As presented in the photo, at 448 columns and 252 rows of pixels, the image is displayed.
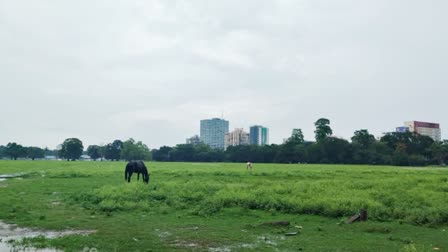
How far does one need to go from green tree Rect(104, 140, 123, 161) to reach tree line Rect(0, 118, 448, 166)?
52.7 ft

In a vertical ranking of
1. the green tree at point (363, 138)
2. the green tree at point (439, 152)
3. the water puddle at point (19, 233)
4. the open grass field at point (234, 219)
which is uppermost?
the green tree at point (363, 138)

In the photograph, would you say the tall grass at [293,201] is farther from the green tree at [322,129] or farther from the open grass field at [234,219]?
the green tree at [322,129]

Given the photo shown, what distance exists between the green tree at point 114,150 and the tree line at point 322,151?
52.7 feet

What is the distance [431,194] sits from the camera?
22.9 m

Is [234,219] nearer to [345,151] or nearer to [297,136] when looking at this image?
[345,151]

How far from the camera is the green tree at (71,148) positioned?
17738cm

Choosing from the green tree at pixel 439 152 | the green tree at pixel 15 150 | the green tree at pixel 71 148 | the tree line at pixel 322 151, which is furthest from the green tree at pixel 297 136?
the green tree at pixel 15 150

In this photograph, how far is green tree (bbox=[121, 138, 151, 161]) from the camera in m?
169

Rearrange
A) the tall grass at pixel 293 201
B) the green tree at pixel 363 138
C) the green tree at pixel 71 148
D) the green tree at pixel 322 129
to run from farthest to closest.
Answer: the green tree at pixel 71 148, the green tree at pixel 322 129, the green tree at pixel 363 138, the tall grass at pixel 293 201

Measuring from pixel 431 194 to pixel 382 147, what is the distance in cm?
10750

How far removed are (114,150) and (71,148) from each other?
70.9ft

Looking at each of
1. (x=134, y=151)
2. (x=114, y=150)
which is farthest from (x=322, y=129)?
(x=114, y=150)

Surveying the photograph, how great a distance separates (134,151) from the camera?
170m

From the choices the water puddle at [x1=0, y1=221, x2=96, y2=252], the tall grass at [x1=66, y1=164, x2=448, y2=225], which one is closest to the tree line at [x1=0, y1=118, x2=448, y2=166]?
the tall grass at [x1=66, y1=164, x2=448, y2=225]
